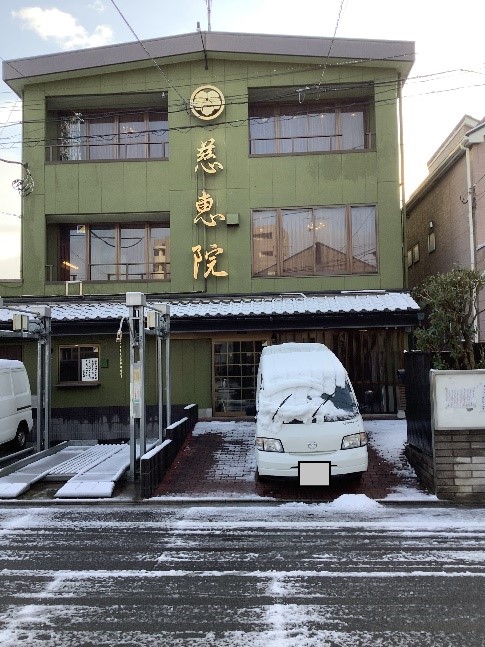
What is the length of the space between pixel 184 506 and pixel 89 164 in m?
11.4

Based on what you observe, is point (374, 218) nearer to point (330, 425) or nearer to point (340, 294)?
point (340, 294)

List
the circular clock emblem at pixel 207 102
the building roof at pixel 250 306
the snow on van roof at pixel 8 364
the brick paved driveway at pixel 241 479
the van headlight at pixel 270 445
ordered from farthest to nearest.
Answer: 1. the circular clock emblem at pixel 207 102
2. the building roof at pixel 250 306
3. the snow on van roof at pixel 8 364
4. the brick paved driveway at pixel 241 479
5. the van headlight at pixel 270 445

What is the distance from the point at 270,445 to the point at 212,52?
40.0ft

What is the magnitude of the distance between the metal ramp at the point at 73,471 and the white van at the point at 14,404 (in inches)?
40.4

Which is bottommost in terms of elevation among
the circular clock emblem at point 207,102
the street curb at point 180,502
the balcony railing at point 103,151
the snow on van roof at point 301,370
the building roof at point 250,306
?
the street curb at point 180,502

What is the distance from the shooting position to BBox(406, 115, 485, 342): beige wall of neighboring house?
1488 cm

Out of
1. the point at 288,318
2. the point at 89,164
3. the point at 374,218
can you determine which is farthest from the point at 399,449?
the point at 89,164

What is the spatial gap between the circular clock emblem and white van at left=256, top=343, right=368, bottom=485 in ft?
31.4

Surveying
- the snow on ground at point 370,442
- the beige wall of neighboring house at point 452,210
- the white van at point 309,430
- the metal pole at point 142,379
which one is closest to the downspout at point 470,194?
the beige wall of neighboring house at point 452,210

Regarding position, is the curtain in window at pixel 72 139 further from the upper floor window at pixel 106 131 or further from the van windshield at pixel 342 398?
the van windshield at pixel 342 398

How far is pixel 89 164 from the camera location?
16.1 meters

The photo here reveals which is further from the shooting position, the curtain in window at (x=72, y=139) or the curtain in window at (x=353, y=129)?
the curtain in window at (x=72, y=139)

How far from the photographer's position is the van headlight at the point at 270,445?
328 inches

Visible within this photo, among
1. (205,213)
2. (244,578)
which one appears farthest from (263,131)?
(244,578)
